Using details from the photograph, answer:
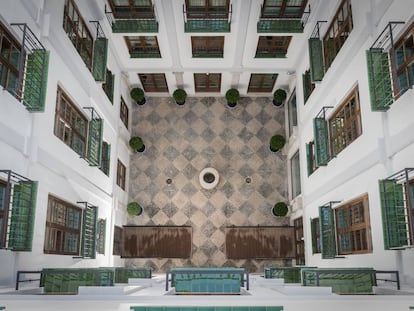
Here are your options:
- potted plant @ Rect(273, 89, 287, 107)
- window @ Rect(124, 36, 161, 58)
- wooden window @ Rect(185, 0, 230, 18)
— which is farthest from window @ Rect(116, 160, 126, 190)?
potted plant @ Rect(273, 89, 287, 107)

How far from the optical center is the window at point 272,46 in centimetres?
1418

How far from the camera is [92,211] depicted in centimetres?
1141

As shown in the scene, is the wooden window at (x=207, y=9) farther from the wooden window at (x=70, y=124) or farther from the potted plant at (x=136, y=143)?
the potted plant at (x=136, y=143)

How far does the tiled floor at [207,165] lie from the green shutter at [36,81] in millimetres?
9410

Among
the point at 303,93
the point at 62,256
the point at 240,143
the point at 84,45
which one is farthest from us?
the point at 240,143

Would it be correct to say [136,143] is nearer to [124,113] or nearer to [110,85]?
[124,113]

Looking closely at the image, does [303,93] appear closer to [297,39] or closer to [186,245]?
[297,39]

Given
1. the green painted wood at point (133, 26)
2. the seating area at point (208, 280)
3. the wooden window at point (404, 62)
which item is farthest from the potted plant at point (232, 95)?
the seating area at point (208, 280)

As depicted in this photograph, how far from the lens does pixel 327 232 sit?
10727 mm

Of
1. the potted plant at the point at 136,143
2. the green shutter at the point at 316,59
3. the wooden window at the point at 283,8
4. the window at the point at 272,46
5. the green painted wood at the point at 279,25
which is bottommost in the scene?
the potted plant at the point at 136,143

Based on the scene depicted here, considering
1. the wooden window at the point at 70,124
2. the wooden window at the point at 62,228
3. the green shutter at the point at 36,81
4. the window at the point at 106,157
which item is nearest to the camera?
the green shutter at the point at 36,81

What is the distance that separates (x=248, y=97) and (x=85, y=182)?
865 centimetres

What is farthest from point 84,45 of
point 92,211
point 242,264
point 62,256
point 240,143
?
point 242,264

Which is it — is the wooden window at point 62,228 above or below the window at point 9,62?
below
